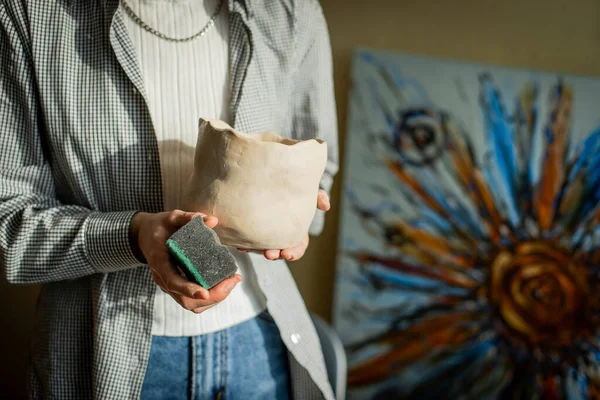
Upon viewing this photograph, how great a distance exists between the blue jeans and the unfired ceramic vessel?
168 millimetres

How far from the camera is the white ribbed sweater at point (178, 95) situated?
2.19 feet

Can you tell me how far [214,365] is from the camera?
0.68 m

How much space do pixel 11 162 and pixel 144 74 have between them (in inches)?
7.6

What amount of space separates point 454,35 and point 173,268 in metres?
1.33

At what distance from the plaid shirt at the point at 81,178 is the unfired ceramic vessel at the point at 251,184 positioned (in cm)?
11

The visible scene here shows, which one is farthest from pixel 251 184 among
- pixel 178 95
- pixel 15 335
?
pixel 15 335

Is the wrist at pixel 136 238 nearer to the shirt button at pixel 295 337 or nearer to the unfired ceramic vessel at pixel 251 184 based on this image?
the unfired ceramic vessel at pixel 251 184

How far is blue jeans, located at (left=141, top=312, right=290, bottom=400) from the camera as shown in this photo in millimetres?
666

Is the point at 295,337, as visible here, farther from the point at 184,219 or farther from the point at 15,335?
the point at 15,335

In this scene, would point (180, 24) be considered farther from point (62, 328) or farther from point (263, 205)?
point (62, 328)

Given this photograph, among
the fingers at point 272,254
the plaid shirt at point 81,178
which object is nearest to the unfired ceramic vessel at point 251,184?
the fingers at point 272,254

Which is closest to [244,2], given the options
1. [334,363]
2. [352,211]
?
[334,363]

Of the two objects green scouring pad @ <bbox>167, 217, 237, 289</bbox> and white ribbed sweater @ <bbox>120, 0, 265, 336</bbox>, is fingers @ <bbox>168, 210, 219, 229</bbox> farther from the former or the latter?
white ribbed sweater @ <bbox>120, 0, 265, 336</bbox>

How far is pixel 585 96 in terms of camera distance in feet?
5.22
